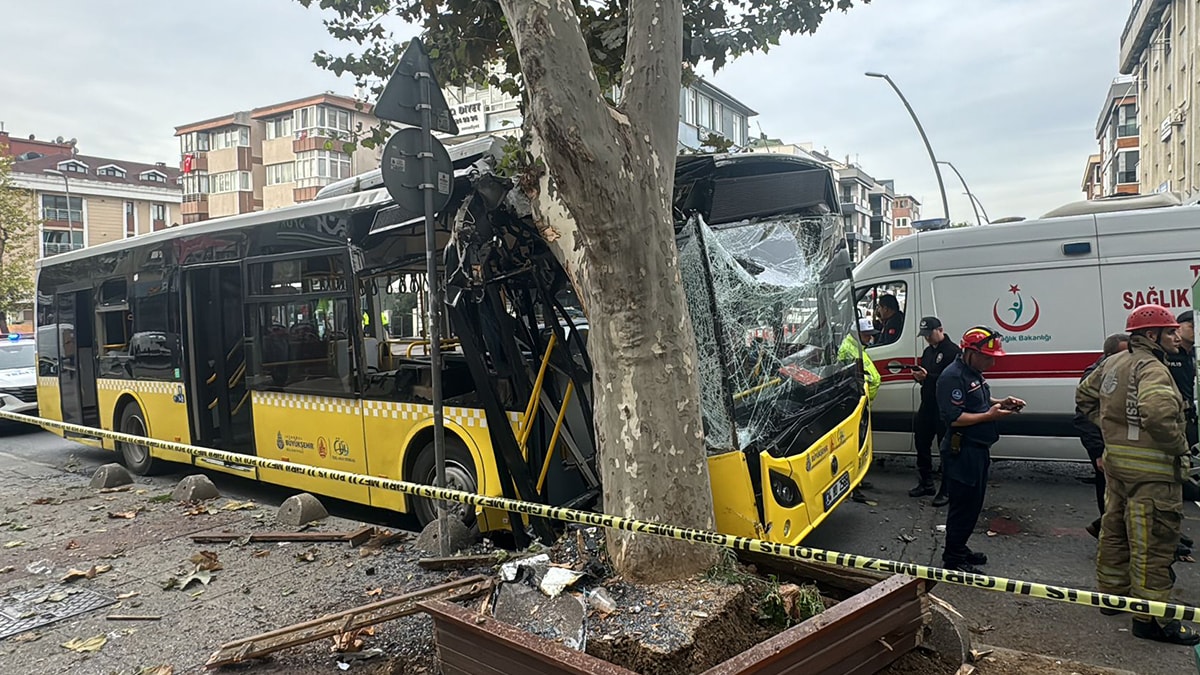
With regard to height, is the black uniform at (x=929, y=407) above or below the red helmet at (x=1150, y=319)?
below

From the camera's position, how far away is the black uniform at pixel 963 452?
523 cm

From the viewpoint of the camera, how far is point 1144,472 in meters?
4.34

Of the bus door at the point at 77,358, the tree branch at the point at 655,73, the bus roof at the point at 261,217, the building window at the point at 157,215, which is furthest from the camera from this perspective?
the building window at the point at 157,215

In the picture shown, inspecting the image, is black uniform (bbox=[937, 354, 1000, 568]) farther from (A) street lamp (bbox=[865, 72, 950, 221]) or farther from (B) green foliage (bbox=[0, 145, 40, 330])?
(B) green foliage (bbox=[0, 145, 40, 330])

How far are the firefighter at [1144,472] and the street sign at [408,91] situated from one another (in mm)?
4417

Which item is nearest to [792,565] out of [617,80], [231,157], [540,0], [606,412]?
[606,412]

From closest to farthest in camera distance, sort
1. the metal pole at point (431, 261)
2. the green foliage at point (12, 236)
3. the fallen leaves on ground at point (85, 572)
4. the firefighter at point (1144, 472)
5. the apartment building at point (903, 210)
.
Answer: the firefighter at point (1144, 472), the metal pole at point (431, 261), the fallen leaves on ground at point (85, 572), the green foliage at point (12, 236), the apartment building at point (903, 210)

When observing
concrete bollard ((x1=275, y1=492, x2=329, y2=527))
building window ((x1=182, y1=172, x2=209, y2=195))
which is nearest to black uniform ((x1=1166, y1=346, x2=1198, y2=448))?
concrete bollard ((x1=275, y1=492, x2=329, y2=527))

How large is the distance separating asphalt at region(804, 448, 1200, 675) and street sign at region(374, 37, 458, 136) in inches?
162

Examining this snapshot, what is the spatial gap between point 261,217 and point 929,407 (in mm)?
6600

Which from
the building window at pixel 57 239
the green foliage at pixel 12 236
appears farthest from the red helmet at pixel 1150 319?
the building window at pixel 57 239

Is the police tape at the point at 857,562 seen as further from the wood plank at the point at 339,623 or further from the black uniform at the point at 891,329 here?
the black uniform at the point at 891,329

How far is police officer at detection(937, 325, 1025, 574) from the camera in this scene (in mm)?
5219

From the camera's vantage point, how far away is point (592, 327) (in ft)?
12.6
